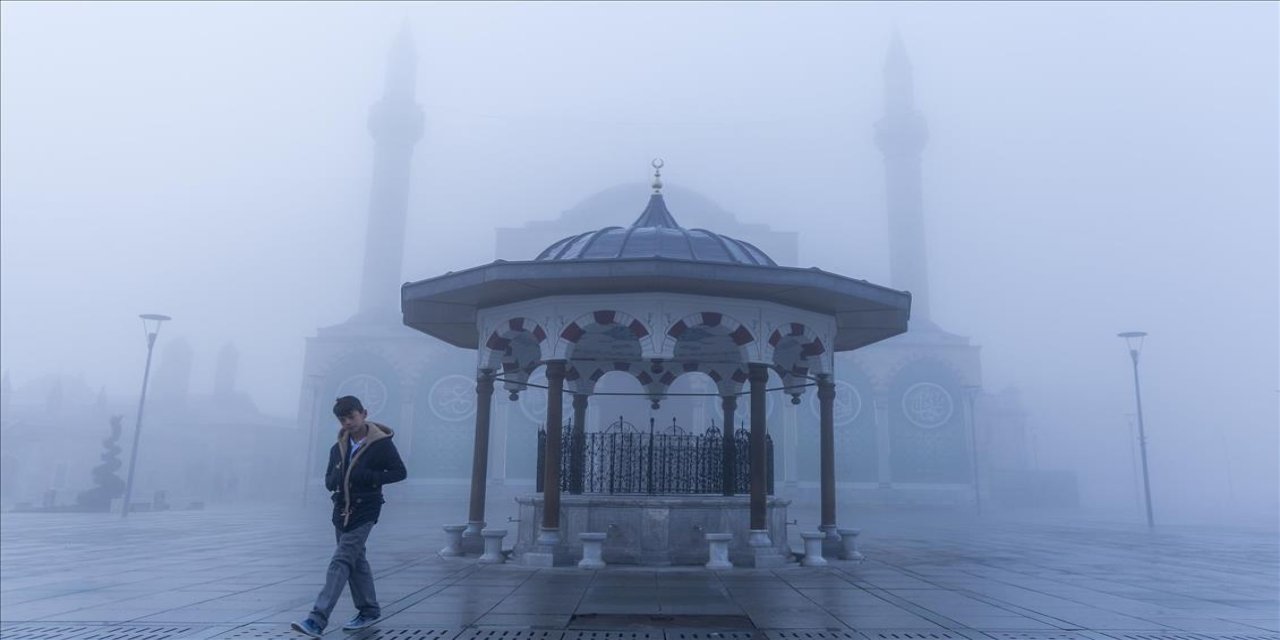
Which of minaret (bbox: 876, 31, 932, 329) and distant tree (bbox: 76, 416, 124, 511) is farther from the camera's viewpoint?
minaret (bbox: 876, 31, 932, 329)

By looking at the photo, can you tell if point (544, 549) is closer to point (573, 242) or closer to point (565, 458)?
point (565, 458)

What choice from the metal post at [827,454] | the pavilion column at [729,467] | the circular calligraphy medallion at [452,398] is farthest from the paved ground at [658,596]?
the circular calligraphy medallion at [452,398]

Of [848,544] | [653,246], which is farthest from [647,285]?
[848,544]

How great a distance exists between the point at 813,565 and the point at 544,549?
3700mm

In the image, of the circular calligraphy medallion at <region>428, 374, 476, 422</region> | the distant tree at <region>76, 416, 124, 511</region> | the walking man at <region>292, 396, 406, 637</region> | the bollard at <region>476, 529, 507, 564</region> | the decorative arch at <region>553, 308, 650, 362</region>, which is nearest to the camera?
the walking man at <region>292, 396, 406, 637</region>

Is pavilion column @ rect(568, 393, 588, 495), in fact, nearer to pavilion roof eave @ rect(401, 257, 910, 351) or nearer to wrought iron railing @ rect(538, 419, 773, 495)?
wrought iron railing @ rect(538, 419, 773, 495)

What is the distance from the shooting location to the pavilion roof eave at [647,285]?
35.4 ft

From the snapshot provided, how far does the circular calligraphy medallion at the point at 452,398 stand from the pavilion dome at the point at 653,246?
25.7 meters

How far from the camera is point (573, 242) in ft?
41.5

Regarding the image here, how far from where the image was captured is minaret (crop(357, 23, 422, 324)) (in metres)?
44.2

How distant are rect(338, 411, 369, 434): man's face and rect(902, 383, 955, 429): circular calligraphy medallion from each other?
34119 millimetres

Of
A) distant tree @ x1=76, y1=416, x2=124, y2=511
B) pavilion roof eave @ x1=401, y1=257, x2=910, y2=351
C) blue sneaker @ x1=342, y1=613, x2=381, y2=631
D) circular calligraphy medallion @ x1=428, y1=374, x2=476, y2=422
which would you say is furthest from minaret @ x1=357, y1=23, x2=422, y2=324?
blue sneaker @ x1=342, y1=613, x2=381, y2=631

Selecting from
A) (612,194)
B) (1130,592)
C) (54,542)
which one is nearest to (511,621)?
(1130,592)

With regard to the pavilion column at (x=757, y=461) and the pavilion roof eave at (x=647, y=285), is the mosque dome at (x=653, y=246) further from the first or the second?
the pavilion column at (x=757, y=461)
